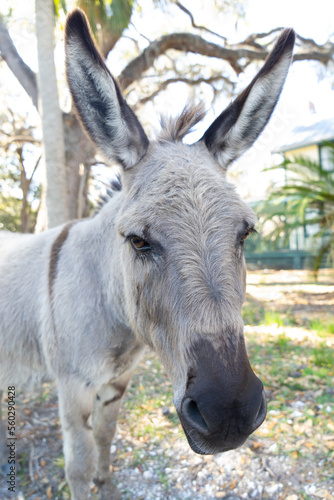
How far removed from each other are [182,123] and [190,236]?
1116mm

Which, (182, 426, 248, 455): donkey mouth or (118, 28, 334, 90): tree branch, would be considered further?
(118, 28, 334, 90): tree branch

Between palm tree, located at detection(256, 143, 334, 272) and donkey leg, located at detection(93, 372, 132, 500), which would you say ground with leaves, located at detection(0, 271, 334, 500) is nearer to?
donkey leg, located at detection(93, 372, 132, 500)

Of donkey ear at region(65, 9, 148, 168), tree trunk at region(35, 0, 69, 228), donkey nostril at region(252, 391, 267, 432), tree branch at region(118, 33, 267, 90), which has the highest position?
tree branch at region(118, 33, 267, 90)

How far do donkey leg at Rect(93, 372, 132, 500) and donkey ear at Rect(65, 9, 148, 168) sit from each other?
189 centimetres

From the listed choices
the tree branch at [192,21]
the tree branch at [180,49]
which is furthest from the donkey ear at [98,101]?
the tree branch at [192,21]

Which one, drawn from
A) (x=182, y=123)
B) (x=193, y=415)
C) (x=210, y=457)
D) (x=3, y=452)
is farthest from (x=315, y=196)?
(x=3, y=452)

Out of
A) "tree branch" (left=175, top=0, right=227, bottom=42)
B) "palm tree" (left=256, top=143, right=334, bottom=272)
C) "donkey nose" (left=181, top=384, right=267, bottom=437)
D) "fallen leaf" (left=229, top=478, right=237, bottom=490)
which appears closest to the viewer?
"donkey nose" (left=181, top=384, right=267, bottom=437)

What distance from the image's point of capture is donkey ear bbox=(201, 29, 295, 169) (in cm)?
199

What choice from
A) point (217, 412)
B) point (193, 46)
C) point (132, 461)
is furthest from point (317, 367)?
point (193, 46)

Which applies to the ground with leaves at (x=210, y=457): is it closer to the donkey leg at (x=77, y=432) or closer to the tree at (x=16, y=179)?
the donkey leg at (x=77, y=432)

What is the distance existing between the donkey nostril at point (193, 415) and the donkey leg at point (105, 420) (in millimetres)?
1567

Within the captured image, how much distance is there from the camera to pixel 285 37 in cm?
194

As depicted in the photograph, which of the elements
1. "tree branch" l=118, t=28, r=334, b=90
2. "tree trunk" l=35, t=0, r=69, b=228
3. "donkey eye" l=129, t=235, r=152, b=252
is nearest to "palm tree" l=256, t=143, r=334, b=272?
"tree branch" l=118, t=28, r=334, b=90

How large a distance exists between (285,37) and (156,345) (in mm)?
1962
